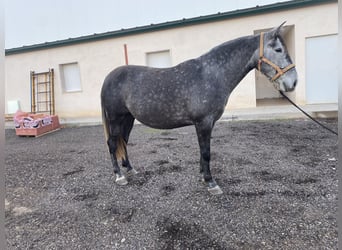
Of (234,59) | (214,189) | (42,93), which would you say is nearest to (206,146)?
(214,189)

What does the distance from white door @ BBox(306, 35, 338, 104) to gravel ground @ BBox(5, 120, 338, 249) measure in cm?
316

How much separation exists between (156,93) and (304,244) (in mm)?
1929

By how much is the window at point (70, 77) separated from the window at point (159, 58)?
9.76ft

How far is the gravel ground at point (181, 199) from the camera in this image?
5.86ft

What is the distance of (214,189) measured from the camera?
2.46 metres

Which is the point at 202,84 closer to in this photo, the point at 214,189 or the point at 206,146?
the point at 206,146

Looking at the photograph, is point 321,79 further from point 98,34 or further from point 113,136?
point 98,34

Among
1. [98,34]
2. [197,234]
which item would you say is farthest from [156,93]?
[98,34]

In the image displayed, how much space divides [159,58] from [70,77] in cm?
376

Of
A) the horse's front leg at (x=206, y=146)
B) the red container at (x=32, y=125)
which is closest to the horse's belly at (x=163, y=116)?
the horse's front leg at (x=206, y=146)

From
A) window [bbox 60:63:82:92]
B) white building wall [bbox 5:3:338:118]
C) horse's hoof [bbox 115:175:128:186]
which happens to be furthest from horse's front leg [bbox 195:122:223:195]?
window [bbox 60:63:82:92]

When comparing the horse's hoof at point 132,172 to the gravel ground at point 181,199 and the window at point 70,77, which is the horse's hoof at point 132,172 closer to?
the gravel ground at point 181,199

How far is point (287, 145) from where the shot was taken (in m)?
3.97

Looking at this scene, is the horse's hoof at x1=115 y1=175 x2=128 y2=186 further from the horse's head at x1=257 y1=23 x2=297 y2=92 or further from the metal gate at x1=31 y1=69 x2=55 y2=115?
the metal gate at x1=31 y1=69 x2=55 y2=115
